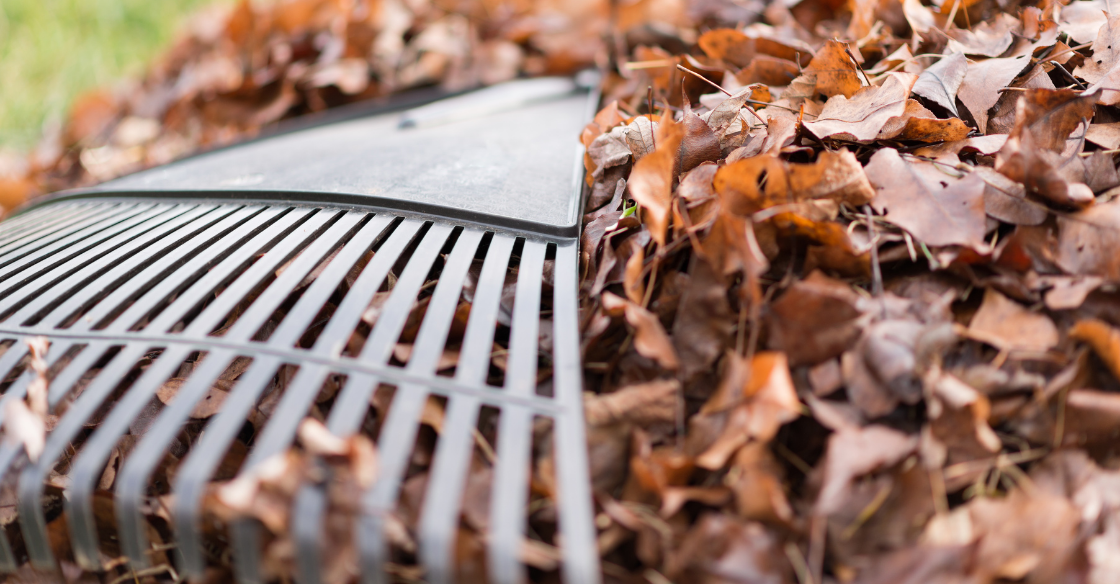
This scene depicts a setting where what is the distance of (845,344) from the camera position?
28.6 inches

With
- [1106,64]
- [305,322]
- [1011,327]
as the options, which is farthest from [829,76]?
[305,322]

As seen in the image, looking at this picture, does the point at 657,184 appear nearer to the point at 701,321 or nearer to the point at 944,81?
the point at 701,321

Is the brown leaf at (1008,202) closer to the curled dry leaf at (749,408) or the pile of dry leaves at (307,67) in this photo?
the curled dry leaf at (749,408)

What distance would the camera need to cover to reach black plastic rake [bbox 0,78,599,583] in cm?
61

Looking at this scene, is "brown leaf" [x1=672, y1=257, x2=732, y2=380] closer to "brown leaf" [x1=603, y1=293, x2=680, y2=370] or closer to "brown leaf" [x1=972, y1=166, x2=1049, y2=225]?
"brown leaf" [x1=603, y1=293, x2=680, y2=370]

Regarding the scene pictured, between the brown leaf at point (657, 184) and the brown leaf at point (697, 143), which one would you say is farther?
the brown leaf at point (697, 143)

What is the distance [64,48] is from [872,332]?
3.99 meters

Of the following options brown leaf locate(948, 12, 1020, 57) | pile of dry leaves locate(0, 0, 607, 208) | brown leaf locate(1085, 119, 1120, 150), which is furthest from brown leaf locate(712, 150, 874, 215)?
pile of dry leaves locate(0, 0, 607, 208)

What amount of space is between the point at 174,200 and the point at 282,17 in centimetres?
133

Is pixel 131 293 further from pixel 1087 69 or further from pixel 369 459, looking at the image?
pixel 1087 69

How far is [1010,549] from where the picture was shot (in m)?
0.62

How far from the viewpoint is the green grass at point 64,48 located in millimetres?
2863

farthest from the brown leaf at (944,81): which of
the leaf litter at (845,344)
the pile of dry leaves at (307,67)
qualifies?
the pile of dry leaves at (307,67)

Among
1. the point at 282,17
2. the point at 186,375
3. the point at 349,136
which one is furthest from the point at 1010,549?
the point at 282,17
